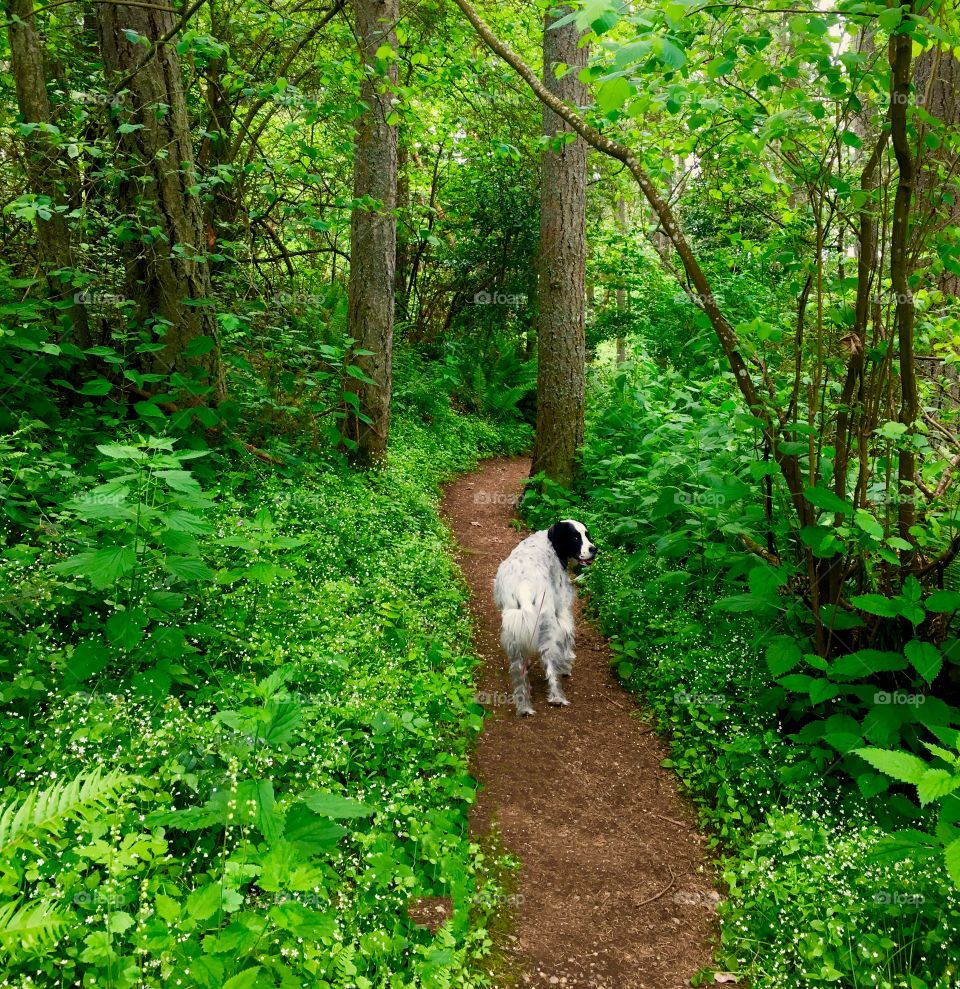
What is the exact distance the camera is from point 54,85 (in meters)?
5.98

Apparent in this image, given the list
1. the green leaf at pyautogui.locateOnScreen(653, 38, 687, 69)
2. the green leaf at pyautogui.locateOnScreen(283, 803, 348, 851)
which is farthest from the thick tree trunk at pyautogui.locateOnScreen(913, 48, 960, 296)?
the green leaf at pyautogui.locateOnScreen(283, 803, 348, 851)

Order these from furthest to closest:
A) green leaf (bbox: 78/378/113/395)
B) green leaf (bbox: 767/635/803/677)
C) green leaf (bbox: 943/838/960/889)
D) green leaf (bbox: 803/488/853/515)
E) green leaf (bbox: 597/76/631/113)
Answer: green leaf (bbox: 78/378/113/395) → green leaf (bbox: 767/635/803/677) → green leaf (bbox: 803/488/853/515) → green leaf (bbox: 943/838/960/889) → green leaf (bbox: 597/76/631/113)

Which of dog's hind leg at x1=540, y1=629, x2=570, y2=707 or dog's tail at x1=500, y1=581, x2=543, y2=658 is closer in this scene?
dog's tail at x1=500, y1=581, x2=543, y2=658

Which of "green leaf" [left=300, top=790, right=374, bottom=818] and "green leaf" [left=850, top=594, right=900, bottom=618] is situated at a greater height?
"green leaf" [left=850, top=594, right=900, bottom=618]

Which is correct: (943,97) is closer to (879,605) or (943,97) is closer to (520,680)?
(879,605)

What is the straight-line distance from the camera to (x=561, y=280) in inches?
366

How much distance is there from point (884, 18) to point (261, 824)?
13.6 ft

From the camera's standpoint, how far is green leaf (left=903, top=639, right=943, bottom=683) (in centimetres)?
382

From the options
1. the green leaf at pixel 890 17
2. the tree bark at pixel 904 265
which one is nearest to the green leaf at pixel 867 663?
the tree bark at pixel 904 265

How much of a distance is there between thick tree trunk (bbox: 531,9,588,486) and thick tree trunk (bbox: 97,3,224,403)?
4769 mm

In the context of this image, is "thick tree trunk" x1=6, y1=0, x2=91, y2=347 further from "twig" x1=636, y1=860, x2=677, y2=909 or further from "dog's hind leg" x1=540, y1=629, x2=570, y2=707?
"twig" x1=636, y1=860, x2=677, y2=909

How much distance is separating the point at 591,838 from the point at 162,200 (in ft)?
20.0

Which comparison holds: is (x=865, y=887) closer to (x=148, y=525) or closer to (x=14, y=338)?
(x=148, y=525)

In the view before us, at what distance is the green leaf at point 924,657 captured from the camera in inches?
150
